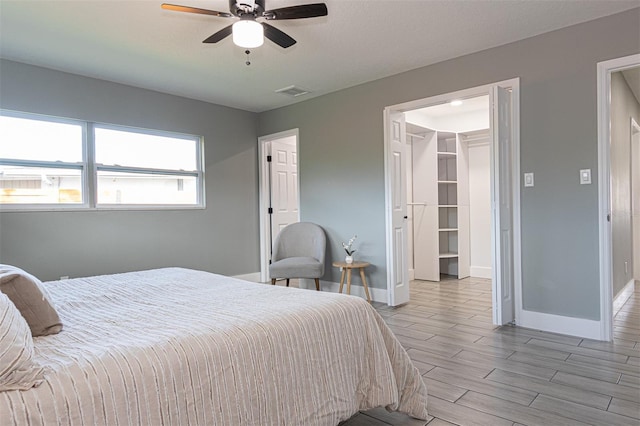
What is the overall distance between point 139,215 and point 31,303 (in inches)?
128

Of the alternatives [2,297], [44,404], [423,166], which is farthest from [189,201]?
[44,404]

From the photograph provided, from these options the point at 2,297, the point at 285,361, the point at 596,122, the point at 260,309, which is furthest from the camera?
the point at 596,122

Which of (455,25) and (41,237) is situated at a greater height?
(455,25)

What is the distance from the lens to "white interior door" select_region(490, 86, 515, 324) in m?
3.30

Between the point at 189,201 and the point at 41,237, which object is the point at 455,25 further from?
the point at 41,237

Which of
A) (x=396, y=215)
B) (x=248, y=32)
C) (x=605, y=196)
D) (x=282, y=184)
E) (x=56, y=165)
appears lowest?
(x=396, y=215)

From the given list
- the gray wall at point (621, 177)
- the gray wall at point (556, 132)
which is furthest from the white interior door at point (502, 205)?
the gray wall at point (621, 177)

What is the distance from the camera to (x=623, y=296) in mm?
4328

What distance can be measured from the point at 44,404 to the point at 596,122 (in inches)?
149

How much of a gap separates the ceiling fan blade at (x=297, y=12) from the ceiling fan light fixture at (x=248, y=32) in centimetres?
9

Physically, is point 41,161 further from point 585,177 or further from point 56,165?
point 585,177

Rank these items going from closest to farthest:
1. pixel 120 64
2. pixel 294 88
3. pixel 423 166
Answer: pixel 120 64 → pixel 294 88 → pixel 423 166

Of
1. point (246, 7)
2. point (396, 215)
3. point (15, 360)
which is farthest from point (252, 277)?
point (15, 360)

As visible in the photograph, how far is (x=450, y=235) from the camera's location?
6.12 m
